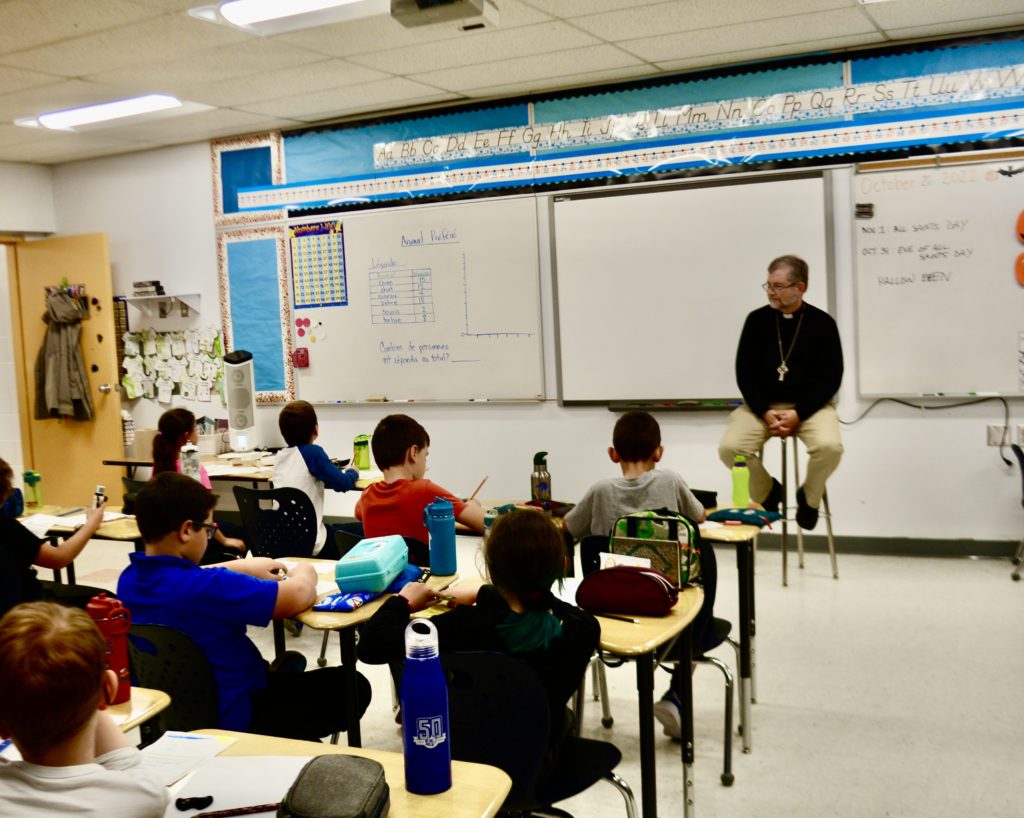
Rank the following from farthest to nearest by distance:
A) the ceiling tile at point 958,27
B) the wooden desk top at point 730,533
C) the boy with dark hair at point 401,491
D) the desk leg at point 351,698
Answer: the ceiling tile at point 958,27 < the boy with dark hair at point 401,491 < the wooden desk top at point 730,533 < the desk leg at point 351,698

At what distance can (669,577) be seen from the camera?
250 centimetres

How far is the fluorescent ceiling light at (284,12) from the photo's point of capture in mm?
4145

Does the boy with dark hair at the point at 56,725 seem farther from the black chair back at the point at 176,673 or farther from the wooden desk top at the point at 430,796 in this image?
the black chair back at the point at 176,673

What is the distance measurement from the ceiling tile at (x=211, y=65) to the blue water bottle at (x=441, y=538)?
3.00 meters

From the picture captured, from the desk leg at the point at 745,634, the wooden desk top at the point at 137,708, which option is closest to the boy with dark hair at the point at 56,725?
the wooden desk top at the point at 137,708

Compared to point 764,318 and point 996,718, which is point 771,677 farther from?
point 764,318

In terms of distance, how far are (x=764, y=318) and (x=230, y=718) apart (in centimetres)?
361

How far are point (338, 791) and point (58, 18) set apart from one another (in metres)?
4.07

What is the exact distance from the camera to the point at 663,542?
8.24 feet

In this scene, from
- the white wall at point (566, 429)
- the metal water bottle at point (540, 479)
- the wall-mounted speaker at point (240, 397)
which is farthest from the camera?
the wall-mounted speaker at point (240, 397)

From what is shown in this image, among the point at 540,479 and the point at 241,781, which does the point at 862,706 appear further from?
the point at 241,781

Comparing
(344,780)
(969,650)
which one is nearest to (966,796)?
(969,650)

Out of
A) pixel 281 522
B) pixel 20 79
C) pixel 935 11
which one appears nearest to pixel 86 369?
pixel 20 79

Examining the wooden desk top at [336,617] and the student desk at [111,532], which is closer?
the wooden desk top at [336,617]
